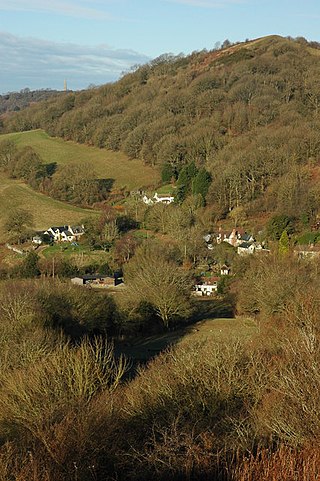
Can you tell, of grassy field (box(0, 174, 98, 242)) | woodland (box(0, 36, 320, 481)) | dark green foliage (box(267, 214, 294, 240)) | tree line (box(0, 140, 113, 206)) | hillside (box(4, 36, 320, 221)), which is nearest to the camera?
woodland (box(0, 36, 320, 481))

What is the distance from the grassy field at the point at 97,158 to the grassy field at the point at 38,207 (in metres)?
9.09

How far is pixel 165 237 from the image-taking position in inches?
1826

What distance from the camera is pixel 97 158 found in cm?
7369

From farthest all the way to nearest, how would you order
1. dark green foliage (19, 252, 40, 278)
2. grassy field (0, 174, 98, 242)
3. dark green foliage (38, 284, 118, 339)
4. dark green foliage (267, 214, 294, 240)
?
grassy field (0, 174, 98, 242) < dark green foliage (267, 214, 294, 240) < dark green foliage (19, 252, 40, 278) < dark green foliage (38, 284, 118, 339)

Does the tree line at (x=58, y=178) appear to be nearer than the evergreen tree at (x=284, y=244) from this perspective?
No

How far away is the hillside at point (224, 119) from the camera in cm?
4984

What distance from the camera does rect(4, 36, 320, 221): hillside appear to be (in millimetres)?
49841

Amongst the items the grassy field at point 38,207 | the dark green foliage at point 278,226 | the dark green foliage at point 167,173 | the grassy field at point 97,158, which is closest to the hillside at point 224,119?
the dark green foliage at point 167,173

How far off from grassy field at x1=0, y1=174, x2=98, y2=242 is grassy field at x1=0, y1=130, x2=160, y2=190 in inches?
358

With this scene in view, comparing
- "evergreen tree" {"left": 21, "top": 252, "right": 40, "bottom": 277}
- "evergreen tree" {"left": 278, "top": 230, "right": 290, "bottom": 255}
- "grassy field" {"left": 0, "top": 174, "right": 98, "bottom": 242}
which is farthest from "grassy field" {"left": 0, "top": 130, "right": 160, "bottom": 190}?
"evergreen tree" {"left": 21, "top": 252, "right": 40, "bottom": 277}

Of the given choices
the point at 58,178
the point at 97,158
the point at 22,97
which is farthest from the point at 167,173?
the point at 22,97

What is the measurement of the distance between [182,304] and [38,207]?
3171 cm

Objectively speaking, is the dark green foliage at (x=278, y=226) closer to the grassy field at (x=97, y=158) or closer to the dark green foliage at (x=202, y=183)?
the dark green foliage at (x=202, y=183)

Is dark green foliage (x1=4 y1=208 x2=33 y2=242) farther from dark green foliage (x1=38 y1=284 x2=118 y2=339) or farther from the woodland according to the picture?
dark green foliage (x1=38 y1=284 x2=118 y2=339)
